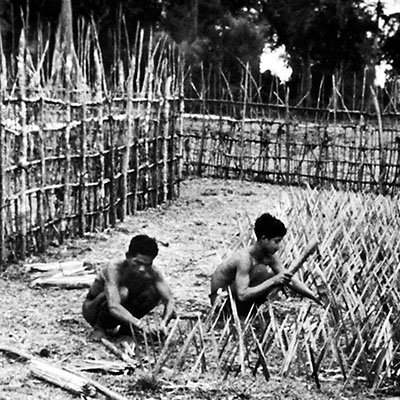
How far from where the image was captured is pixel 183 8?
26.5 metres

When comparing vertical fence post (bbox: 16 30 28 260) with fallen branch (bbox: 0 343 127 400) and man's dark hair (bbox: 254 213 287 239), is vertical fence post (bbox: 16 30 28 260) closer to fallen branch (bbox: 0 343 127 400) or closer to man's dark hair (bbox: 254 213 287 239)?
man's dark hair (bbox: 254 213 287 239)

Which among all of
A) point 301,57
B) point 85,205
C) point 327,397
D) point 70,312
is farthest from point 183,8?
point 327,397

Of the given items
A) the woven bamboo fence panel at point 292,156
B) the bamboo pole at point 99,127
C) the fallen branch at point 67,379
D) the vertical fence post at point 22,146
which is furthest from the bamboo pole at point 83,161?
the woven bamboo fence panel at point 292,156

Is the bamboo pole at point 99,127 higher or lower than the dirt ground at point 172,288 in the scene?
higher

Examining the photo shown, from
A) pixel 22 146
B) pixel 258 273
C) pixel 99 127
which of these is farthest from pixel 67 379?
pixel 99 127

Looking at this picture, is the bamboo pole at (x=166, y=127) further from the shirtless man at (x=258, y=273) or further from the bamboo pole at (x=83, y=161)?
the shirtless man at (x=258, y=273)

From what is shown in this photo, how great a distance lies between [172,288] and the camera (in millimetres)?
6516

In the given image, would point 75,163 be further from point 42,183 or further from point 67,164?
point 42,183

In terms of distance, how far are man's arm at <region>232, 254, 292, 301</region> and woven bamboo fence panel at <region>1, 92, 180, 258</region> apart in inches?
86.6

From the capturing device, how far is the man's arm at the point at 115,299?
4.77 meters

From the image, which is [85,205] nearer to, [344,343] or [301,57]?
[344,343]

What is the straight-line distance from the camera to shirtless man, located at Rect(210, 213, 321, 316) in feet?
16.6

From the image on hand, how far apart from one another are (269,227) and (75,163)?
330 centimetres

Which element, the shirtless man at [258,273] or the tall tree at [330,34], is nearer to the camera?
the shirtless man at [258,273]
